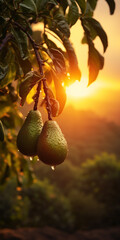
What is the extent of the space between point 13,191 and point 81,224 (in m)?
2.06

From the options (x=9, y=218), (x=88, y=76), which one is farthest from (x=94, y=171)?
(x=88, y=76)

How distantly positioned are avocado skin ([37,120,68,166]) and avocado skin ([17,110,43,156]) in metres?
0.04

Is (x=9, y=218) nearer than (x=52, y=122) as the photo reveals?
No

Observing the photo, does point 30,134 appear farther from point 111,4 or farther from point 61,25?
point 111,4

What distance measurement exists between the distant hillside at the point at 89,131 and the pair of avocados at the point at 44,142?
1647 cm

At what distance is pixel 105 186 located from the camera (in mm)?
9719

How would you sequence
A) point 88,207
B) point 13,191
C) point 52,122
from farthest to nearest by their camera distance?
point 88,207
point 13,191
point 52,122

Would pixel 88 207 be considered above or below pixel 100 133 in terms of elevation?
below

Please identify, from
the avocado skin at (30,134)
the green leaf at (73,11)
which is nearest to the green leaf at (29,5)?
the green leaf at (73,11)

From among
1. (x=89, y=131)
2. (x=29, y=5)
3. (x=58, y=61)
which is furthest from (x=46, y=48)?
(x=89, y=131)

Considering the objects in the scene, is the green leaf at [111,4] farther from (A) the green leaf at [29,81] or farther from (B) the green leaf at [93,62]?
(A) the green leaf at [29,81]

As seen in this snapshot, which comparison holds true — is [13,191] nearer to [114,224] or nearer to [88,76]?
[114,224]

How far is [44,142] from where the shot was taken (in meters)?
1.00

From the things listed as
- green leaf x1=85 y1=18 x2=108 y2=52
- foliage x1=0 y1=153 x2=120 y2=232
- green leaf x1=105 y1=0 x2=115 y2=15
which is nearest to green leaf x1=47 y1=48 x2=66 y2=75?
green leaf x1=85 y1=18 x2=108 y2=52
